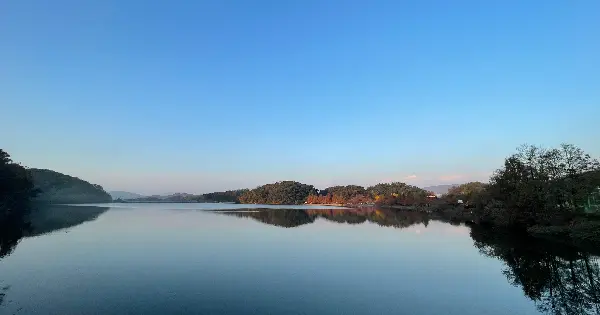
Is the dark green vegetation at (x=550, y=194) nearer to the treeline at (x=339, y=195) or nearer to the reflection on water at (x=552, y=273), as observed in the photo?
the reflection on water at (x=552, y=273)

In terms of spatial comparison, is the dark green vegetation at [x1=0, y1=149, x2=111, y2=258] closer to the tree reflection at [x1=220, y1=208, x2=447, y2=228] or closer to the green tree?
the tree reflection at [x1=220, y1=208, x2=447, y2=228]

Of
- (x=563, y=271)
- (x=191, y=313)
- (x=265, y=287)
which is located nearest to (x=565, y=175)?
(x=563, y=271)

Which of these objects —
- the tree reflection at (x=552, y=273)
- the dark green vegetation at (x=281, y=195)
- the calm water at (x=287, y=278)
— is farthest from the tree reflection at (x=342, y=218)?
the dark green vegetation at (x=281, y=195)

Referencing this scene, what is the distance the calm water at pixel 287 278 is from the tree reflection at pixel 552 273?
5 cm

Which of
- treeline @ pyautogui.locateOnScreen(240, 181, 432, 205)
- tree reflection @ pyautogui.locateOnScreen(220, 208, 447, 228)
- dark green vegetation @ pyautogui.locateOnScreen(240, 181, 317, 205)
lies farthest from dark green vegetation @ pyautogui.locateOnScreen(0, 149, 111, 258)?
dark green vegetation @ pyautogui.locateOnScreen(240, 181, 317, 205)

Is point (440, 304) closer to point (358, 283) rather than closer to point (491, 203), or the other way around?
point (358, 283)

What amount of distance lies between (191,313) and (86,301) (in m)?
4.12

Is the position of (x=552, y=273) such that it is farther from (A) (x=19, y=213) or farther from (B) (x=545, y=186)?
(A) (x=19, y=213)

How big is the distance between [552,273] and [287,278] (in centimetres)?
1411

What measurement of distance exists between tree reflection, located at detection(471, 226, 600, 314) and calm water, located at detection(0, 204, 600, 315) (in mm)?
54

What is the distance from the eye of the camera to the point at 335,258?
869 inches

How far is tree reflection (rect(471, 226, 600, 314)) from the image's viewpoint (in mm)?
13013

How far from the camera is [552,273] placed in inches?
710

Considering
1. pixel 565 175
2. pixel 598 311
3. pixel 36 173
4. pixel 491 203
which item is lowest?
pixel 598 311
